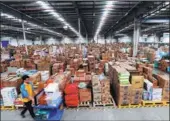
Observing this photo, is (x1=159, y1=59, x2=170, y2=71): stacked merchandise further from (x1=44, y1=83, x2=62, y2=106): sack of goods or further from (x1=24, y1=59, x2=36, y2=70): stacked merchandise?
(x1=24, y1=59, x2=36, y2=70): stacked merchandise

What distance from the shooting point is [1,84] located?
20.2 feet

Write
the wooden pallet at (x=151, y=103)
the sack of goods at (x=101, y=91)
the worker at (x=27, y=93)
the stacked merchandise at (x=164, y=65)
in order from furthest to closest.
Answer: the stacked merchandise at (x=164, y=65)
the sack of goods at (x=101, y=91)
the wooden pallet at (x=151, y=103)
the worker at (x=27, y=93)

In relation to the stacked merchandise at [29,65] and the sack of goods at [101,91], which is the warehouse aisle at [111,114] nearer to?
the sack of goods at [101,91]

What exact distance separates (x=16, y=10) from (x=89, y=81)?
8239mm

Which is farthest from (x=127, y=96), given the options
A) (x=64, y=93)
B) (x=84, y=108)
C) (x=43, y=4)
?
(x=43, y=4)

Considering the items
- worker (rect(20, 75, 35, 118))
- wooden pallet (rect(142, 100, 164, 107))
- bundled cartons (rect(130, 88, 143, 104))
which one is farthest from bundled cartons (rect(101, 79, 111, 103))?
worker (rect(20, 75, 35, 118))

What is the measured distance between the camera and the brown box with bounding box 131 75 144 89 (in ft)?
17.8

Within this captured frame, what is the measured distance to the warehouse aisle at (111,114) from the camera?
4773mm

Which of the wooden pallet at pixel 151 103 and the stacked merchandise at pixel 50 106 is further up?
the stacked merchandise at pixel 50 106

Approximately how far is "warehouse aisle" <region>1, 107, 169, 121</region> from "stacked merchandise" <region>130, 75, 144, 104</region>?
357mm

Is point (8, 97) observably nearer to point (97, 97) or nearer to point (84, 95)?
point (84, 95)

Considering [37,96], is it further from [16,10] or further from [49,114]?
[16,10]

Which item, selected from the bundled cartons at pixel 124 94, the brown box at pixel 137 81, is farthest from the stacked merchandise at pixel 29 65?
the brown box at pixel 137 81

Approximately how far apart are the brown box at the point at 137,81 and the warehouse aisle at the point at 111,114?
2.62 feet
